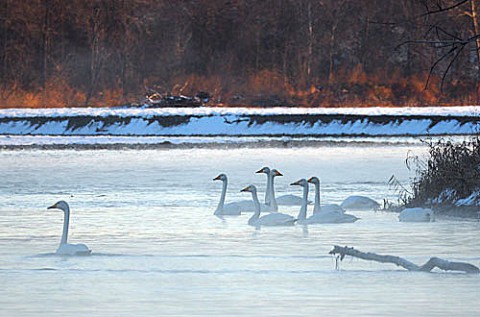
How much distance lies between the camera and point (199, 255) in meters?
11.9

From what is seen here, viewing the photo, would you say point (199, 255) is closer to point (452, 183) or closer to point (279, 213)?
point (279, 213)

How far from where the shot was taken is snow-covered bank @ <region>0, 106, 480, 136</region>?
3344 centimetres

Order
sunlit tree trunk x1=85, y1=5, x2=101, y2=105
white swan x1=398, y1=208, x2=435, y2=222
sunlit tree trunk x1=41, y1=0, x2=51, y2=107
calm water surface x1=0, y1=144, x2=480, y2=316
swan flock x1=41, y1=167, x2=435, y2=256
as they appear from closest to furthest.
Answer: calm water surface x1=0, y1=144, x2=480, y2=316, swan flock x1=41, y1=167, x2=435, y2=256, white swan x1=398, y1=208, x2=435, y2=222, sunlit tree trunk x1=41, y1=0, x2=51, y2=107, sunlit tree trunk x1=85, y1=5, x2=101, y2=105

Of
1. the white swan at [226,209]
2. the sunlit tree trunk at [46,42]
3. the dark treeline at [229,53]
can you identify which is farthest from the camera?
the sunlit tree trunk at [46,42]

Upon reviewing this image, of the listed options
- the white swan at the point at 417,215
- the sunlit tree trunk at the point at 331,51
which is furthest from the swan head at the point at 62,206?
the sunlit tree trunk at the point at 331,51

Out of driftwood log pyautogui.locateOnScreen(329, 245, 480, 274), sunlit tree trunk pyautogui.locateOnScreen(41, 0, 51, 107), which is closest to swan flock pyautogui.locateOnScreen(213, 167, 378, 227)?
driftwood log pyautogui.locateOnScreen(329, 245, 480, 274)

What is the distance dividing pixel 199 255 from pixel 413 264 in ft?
6.76

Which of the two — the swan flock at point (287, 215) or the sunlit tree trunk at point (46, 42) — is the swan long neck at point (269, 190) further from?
the sunlit tree trunk at point (46, 42)

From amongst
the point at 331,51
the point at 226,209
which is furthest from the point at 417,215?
the point at 331,51

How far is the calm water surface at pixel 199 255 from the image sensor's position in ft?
30.5

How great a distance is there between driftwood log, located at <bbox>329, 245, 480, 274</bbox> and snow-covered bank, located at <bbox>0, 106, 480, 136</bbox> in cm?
2205

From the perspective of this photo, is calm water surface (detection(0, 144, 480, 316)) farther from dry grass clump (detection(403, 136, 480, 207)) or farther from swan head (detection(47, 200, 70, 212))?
dry grass clump (detection(403, 136, 480, 207))

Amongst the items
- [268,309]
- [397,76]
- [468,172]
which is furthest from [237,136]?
[268,309]

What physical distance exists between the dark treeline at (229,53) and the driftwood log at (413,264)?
26293 mm
